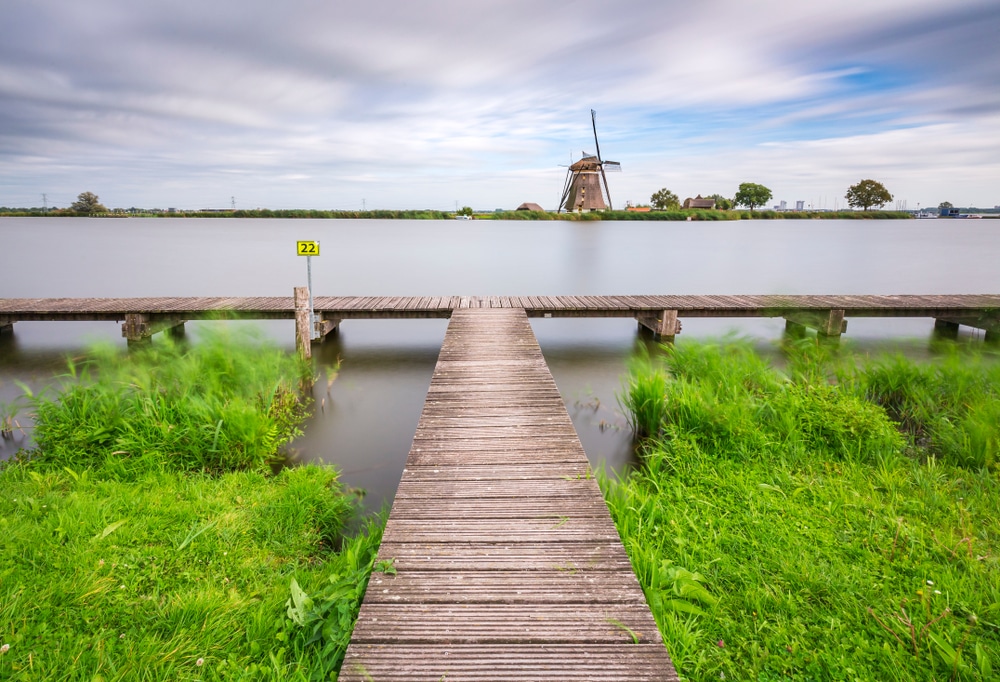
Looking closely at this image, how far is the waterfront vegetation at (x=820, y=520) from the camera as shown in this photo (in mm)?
2691

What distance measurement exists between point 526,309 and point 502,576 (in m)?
7.97

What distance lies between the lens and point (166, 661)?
2.49m

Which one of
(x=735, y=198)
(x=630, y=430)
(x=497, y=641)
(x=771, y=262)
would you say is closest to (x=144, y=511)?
(x=497, y=641)

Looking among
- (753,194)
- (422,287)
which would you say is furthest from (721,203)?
(422,287)

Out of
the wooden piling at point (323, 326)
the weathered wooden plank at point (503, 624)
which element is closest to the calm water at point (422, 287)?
the wooden piling at point (323, 326)

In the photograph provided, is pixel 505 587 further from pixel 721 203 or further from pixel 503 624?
pixel 721 203

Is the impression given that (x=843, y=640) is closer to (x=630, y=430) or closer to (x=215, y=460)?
(x=630, y=430)

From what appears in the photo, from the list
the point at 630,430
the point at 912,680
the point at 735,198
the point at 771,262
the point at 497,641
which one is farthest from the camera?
the point at 735,198

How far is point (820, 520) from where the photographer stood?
387cm

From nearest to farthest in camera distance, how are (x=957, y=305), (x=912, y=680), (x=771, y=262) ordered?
(x=912, y=680) → (x=957, y=305) → (x=771, y=262)

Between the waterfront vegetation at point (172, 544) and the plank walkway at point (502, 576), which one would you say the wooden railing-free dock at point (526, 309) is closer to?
the waterfront vegetation at point (172, 544)

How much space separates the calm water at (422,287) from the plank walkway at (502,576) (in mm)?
1549

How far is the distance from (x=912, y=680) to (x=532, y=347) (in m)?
5.29

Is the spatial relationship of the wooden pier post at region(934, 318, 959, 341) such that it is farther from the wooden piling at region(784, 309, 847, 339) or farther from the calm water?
the wooden piling at region(784, 309, 847, 339)
